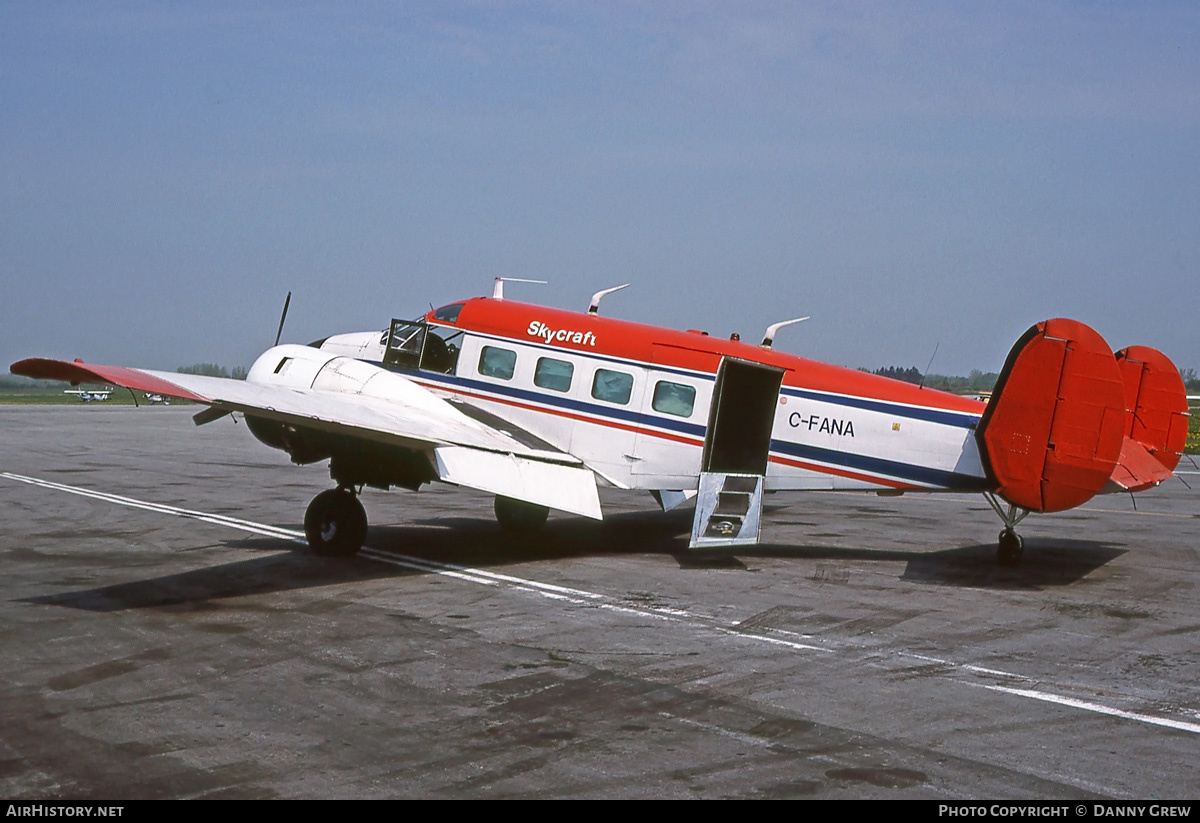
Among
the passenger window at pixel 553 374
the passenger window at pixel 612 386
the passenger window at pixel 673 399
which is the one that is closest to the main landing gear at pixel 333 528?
the passenger window at pixel 553 374

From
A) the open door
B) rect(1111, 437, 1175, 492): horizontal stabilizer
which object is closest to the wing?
the open door

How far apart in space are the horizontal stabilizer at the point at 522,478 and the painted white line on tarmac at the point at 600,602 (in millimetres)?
1141

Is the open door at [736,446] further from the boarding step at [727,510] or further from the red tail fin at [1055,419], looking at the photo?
the red tail fin at [1055,419]

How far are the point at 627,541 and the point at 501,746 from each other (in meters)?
10.3

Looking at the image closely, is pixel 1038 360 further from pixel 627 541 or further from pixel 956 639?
pixel 627 541

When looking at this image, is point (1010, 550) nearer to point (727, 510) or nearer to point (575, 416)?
point (727, 510)

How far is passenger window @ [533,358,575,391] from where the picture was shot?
51.2ft

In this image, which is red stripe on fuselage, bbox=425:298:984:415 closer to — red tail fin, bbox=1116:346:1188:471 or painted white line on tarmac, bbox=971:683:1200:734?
red tail fin, bbox=1116:346:1188:471

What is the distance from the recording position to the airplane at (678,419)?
13.2 metres

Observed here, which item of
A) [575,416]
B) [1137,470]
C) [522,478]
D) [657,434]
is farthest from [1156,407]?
[522,478]

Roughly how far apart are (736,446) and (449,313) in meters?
4.97

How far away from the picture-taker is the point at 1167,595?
12.7 m

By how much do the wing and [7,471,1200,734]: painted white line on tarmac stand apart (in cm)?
120

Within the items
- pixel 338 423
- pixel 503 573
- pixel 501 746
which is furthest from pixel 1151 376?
pixel 501 746
